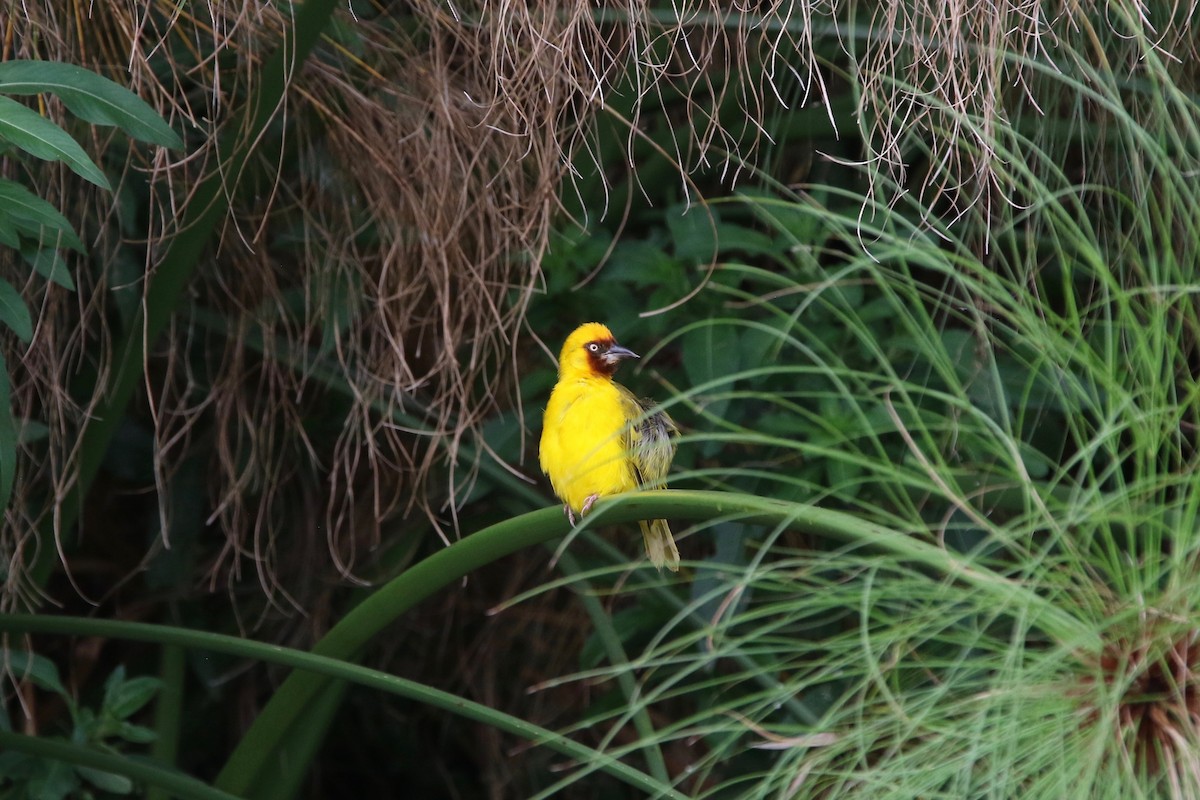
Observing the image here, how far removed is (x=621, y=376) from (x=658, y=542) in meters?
0.40

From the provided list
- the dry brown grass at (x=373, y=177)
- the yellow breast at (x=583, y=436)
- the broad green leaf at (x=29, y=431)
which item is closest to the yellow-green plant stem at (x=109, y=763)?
the dry brown grass at (x=373, y=177)

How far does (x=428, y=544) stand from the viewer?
117 inches

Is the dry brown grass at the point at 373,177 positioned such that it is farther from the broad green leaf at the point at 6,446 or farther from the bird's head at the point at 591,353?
the broad green leaf at the point at 6,446

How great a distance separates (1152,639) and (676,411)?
1536 mm

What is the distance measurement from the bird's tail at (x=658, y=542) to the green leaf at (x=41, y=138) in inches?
44.1

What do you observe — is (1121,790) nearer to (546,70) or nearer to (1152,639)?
(1152,639)

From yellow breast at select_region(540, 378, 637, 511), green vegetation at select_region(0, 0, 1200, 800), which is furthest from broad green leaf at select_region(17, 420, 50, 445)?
yellow breast at select_region(540, 378, 637, 511)

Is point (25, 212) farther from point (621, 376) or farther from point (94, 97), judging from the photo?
point (621, 376)

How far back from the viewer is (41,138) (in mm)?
1667

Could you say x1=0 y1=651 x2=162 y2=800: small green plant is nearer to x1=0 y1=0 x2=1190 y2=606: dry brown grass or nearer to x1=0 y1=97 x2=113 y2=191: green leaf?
x1=0 y1=0 x2=1190 y2=606: dry brown grass

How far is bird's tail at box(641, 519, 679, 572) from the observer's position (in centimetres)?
240

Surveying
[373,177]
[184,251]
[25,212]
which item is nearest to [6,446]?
[25,212]

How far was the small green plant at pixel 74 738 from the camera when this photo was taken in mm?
2127

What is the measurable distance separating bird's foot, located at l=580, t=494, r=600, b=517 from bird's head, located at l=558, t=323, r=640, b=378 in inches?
9.6
